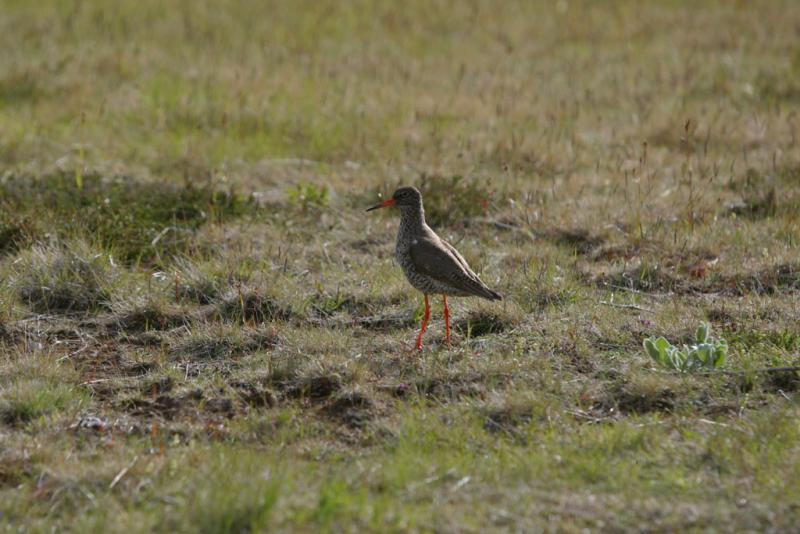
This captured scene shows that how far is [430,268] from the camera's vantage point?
6.96 meters

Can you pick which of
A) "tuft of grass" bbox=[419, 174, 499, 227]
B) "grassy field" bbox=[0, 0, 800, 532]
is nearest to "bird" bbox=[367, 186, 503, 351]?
"grassy field" bbox=[0, 0, 800, 532]

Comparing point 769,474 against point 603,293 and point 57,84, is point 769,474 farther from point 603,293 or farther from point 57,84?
point 57,84

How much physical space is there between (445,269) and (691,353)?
5.11 ft

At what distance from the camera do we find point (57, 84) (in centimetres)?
1237

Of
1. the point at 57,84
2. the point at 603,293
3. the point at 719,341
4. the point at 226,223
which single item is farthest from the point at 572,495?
the point at 57,84

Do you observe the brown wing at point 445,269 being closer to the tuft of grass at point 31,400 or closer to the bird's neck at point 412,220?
the bird's neck at point 412,220

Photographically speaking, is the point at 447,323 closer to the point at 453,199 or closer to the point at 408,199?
the point at 408,199

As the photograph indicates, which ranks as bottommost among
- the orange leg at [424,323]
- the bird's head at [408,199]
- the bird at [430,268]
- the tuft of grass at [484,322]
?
the tuft of grass at [484,322]

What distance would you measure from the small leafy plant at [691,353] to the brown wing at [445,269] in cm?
104

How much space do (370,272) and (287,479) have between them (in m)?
3.37

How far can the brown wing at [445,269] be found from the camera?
6.88m

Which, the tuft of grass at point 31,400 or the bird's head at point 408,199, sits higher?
the bird's head at point 408,199

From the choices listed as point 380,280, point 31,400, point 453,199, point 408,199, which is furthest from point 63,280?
point 453,199

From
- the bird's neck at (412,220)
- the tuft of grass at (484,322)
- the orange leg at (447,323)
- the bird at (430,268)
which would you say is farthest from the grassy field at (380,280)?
the bird's neck at (412,220)
